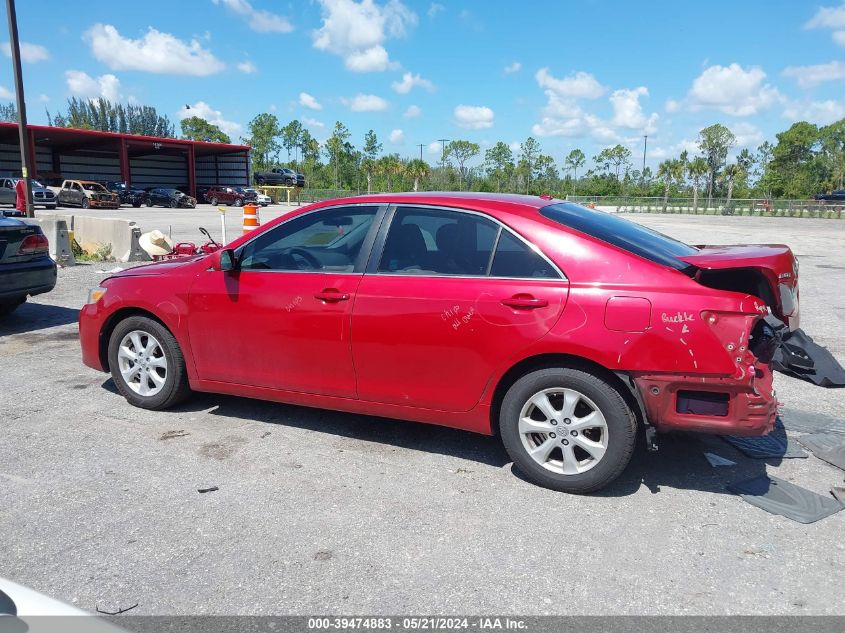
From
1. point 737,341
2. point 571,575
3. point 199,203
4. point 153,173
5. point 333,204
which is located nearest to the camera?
point 571,575

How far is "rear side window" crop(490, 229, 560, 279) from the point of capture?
365cm

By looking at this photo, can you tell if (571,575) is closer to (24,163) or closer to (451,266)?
(451,266)

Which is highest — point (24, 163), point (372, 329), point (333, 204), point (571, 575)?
point (24, 163)

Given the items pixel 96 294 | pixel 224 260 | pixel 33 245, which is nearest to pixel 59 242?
pixel 33 245

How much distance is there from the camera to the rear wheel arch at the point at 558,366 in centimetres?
351

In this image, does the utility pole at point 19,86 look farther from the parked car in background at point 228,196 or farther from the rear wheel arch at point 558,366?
the parked car in background at point 228,196

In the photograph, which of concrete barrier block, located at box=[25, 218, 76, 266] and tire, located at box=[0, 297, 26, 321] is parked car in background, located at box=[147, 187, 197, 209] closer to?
concrete barrier block, located at box=[25, 218, 76, 266]

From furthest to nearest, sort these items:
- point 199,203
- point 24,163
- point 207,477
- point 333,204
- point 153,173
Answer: point 153,173 < point 199,203 < point 24,163 < point 333,204 < point 207,477

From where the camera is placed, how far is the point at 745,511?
3461mm

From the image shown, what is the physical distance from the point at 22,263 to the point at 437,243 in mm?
5709

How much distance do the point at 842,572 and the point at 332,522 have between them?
2381mm

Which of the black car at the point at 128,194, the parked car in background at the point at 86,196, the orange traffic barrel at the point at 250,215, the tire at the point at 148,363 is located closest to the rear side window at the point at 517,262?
the tire at the point at 148,363

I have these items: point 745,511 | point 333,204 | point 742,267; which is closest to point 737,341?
point 742,267

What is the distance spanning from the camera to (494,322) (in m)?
3.66
